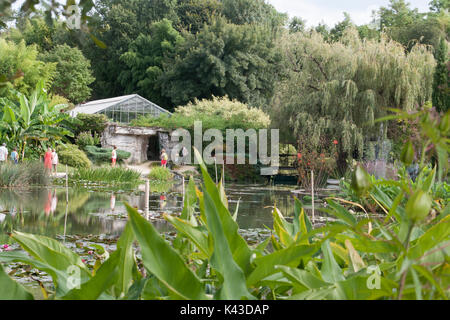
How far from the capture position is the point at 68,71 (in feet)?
108

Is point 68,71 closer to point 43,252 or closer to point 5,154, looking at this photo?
point 5,154

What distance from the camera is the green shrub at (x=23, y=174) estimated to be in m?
13.0

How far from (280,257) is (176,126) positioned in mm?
25132

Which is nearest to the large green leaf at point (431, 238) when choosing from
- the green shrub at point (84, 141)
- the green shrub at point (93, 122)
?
the green shrub at point (84, 141)

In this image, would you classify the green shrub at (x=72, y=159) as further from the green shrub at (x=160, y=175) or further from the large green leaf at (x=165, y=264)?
the large green leaf at (x=165, y=264)

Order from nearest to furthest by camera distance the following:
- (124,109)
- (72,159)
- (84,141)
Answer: (72,159)
(84,141)
(124,109)

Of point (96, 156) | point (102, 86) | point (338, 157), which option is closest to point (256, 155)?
point (338, 157)

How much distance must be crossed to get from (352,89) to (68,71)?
74.5 ft

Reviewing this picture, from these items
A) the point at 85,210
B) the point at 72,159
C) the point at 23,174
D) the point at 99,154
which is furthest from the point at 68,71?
the point at 85,210

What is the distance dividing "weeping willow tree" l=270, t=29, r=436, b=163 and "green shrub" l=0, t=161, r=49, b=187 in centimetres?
869

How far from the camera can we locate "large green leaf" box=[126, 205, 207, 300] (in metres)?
0.85

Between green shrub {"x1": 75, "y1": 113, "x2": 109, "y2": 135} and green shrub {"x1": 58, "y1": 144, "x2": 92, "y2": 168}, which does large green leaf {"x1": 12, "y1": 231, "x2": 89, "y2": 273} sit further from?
green shrub {"x1": 75, "y1": 113, "x2": 109, "y2": 135}

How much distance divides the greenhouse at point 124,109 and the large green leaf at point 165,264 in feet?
87.3
